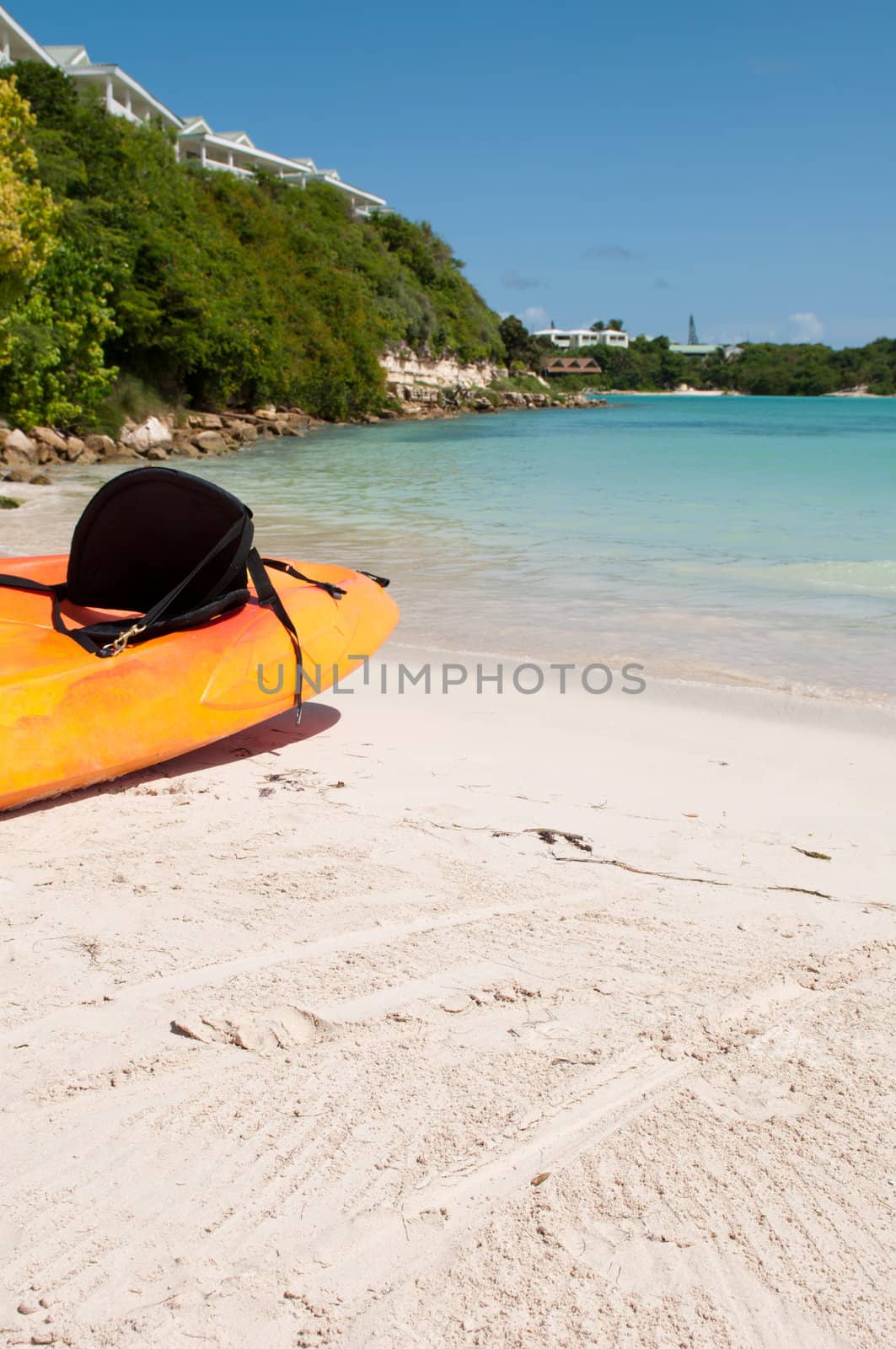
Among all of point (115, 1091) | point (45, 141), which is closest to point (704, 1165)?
point (115, 1091)

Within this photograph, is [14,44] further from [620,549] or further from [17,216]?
[620,549]

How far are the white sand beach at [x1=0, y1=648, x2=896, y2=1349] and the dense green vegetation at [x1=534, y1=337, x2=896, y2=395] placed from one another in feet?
417

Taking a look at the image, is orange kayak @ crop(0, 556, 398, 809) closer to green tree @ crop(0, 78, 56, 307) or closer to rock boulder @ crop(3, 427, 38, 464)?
green tree @ crop(0, 78, 56, 307)

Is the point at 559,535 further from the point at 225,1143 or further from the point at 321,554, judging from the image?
the point at 225,1143

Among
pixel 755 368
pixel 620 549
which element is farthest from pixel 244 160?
pixel 755 368

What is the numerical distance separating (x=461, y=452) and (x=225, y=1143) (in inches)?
1089

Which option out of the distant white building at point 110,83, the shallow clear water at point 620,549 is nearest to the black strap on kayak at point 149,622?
the shallow clear water at point 620,549

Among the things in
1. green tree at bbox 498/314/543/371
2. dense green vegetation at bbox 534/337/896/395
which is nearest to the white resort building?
green tree at bbox 498/314/543/371

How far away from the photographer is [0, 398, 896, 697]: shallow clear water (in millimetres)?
6895

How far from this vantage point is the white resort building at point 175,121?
1753 inches

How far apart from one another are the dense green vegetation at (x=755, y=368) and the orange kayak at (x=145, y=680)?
413 feet

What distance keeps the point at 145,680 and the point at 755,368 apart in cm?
14963

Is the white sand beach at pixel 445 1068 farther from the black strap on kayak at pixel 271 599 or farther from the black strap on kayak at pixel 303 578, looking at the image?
the black strap on kayak at pixel 303 578

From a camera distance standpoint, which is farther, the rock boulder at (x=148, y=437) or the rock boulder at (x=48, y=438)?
the rock boulder at (x=148, y=437)
